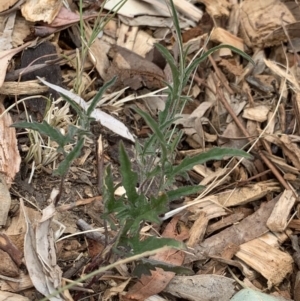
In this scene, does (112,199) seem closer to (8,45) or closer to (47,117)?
(47,117)

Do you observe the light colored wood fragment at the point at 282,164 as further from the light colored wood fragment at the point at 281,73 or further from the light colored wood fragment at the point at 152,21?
the light colored wood fragment at the point at 152,21

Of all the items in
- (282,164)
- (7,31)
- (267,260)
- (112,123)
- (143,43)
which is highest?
(7,31)

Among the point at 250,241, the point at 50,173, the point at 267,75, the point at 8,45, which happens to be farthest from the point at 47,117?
the point at 267,75

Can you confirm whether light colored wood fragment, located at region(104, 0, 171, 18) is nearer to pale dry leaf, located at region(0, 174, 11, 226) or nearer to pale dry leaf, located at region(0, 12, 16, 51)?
pale dry leaf, located at region(0, 12, 16, 51)

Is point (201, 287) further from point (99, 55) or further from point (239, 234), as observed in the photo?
point (99, 55)

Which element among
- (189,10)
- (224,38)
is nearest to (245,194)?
(224,38)

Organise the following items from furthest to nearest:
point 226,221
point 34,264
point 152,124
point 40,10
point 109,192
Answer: point 40,10
point 226,221
point 34,264
point 109,192
point 152,124
